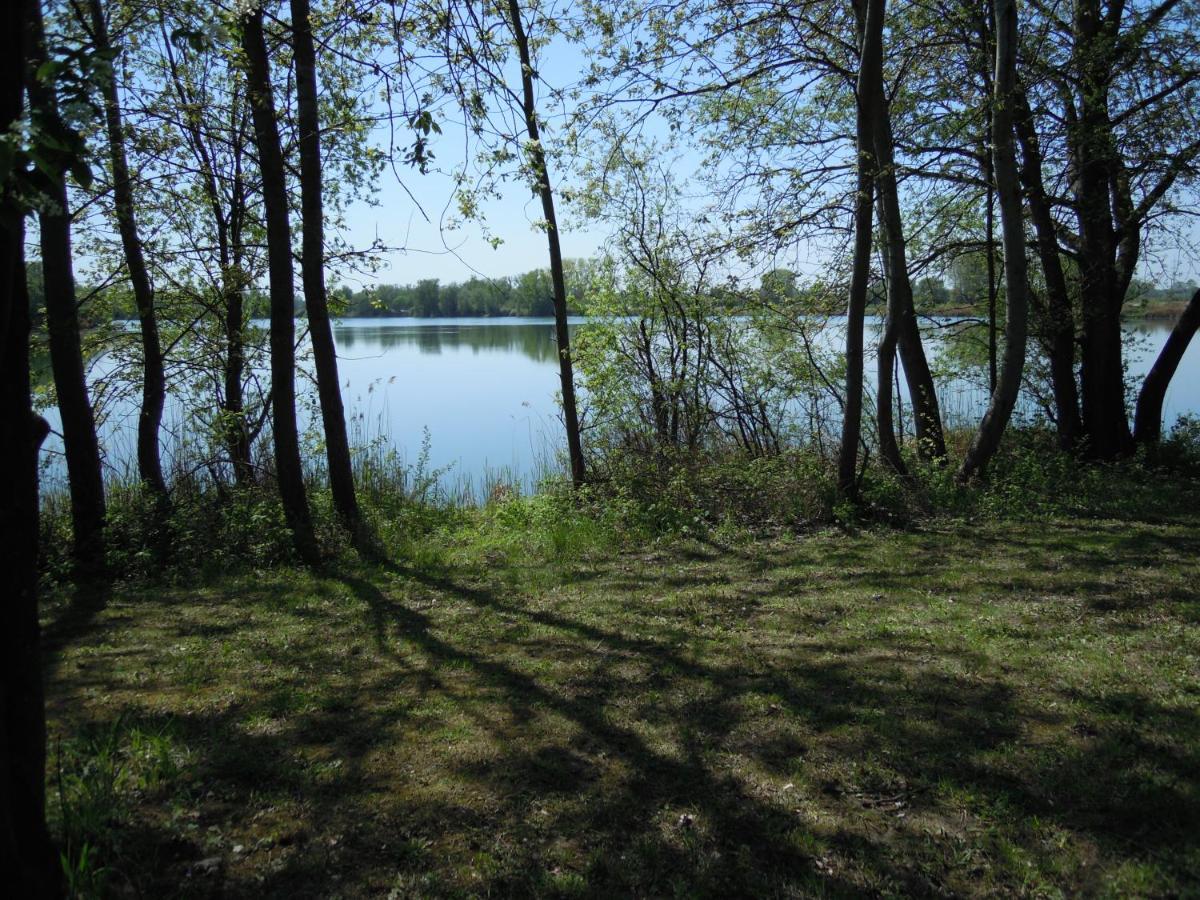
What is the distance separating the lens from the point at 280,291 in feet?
24.0

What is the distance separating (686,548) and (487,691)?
379 cm

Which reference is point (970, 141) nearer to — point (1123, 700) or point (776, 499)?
point (776, 499)

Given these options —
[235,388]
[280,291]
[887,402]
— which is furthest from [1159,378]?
[235,388]

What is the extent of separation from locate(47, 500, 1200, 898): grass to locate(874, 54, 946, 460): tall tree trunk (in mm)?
4171

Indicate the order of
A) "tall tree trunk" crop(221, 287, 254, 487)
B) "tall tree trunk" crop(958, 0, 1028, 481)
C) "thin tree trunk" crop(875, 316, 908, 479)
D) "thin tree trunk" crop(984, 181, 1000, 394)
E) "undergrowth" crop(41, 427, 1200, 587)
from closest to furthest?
1. "undergrowth" crop(41, 427, 1200, 587)
2. "tall tree trunk" crop(958, 0, 1028, 481)
3. "thin tree trunk" crop(875, 316, 908, 479)
4. "tall tree trunk" crop(221, 287, 254, 487)
5. "thin tree trunk" crop(984, 181, 1000, 394)

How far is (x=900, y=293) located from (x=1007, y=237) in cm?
119

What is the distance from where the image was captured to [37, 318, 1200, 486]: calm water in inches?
493

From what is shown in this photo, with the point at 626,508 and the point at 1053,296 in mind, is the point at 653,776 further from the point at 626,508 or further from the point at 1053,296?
the point at 1053,296

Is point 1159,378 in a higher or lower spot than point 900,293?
lower

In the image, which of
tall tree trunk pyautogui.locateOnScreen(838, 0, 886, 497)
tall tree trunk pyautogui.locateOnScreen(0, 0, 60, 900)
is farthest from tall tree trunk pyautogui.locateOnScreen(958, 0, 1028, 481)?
tall tree trunk pyautogui.locateOnScreen(0, 0, 60, 900)

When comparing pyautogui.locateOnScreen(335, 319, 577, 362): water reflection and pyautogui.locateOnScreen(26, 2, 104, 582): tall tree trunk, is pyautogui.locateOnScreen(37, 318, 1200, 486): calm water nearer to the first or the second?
pyautogui.locateOnScreen(335, 319, 577, 362): water reflection

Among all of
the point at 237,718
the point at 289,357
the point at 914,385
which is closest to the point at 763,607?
the point at 237,718

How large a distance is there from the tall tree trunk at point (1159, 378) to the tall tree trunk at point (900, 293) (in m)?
2.63

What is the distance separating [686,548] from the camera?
7602 millimetres
